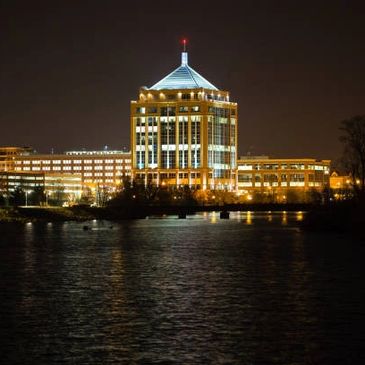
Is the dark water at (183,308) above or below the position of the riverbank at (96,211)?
below

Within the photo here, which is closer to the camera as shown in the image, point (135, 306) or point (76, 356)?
point (76, 356)

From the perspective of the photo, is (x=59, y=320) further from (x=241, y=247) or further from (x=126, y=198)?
(x=126, y=198)

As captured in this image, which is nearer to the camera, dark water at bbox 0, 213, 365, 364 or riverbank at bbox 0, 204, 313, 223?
dark water at bbox 0, 213, 365, 364

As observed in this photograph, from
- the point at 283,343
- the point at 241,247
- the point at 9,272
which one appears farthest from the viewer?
the point at 241,247

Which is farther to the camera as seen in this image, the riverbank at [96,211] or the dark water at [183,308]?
the riverbank at [96,211]

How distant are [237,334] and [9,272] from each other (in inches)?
971

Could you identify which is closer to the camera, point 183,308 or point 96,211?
point 183,308

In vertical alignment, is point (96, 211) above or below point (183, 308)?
above

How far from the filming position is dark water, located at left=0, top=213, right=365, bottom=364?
27969mm

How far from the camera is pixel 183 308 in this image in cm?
3672

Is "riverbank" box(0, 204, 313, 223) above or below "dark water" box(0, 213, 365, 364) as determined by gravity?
above

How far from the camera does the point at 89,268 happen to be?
54719mm

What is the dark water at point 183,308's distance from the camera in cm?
2797

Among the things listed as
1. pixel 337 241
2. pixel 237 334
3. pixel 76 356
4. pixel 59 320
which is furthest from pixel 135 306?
pixel 337 241
